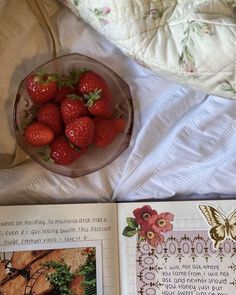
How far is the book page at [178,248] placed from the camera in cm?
78

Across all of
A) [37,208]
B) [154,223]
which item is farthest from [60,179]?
[154,223]

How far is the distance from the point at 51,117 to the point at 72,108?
0.11ft

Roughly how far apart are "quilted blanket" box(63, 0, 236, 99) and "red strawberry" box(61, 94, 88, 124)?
4.1 inches

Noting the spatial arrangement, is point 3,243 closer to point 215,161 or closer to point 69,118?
point 69,118

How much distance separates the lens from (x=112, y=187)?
2.64ft

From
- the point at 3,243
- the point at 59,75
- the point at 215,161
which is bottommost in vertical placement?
the point at 3,243

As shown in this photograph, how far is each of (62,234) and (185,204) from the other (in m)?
0.20

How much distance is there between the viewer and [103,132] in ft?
2.56

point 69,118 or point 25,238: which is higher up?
point 69,118

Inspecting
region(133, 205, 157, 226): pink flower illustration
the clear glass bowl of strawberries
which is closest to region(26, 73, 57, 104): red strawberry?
the clear glass bowl of strawberries

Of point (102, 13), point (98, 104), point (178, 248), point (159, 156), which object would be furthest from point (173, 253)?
point (102, 13)

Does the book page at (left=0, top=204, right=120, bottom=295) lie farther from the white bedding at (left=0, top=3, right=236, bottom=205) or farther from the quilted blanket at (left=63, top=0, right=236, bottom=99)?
the quilted blanket at (left=63, top=0, right=236, bottom=99)

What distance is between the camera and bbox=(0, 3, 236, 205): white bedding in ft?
2.59

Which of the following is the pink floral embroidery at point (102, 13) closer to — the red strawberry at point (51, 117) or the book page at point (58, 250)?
the red strawberry at point (51, 117)
